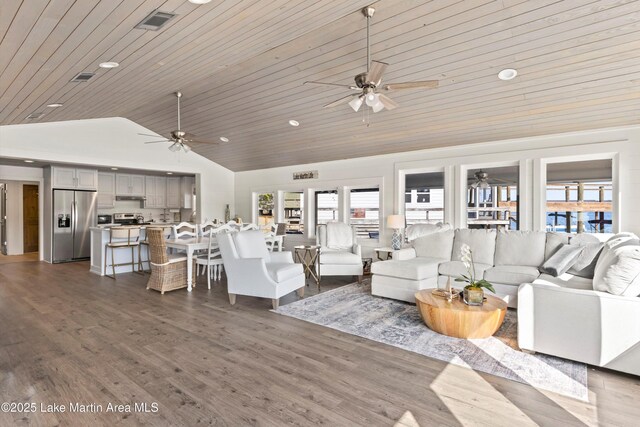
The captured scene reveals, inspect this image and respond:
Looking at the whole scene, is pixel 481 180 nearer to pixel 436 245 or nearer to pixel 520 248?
pixel 436 245

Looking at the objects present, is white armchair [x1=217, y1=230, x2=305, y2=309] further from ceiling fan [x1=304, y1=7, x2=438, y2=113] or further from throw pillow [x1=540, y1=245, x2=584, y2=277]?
throw pillow [x1=540, y1=245, x2=584, y2=277]

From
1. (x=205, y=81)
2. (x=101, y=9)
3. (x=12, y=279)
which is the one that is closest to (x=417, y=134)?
(x=205, y=81)

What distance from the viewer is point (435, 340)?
322cm

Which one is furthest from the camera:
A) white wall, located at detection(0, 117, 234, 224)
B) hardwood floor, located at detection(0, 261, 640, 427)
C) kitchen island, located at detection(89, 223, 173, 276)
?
white wall, located at detection(0, 117, 234, 224)

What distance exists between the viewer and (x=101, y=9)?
2660mm

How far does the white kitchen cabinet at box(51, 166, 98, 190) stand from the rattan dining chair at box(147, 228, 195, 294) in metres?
4.45

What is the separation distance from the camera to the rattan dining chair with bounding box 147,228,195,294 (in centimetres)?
503

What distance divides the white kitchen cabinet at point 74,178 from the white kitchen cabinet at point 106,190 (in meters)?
0.42

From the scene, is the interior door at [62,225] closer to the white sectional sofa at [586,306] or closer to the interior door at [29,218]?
the interior door at [29,218]

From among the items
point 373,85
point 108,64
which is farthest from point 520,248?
point 108,64

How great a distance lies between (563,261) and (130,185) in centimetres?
967

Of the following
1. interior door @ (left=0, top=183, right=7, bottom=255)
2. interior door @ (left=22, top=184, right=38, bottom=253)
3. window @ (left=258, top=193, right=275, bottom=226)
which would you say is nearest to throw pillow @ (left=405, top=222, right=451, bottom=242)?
window @ (left=258, top=193, right=275, bottom=226)

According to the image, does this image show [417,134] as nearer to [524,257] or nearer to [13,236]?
[524,257]

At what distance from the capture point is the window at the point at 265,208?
9.44m
